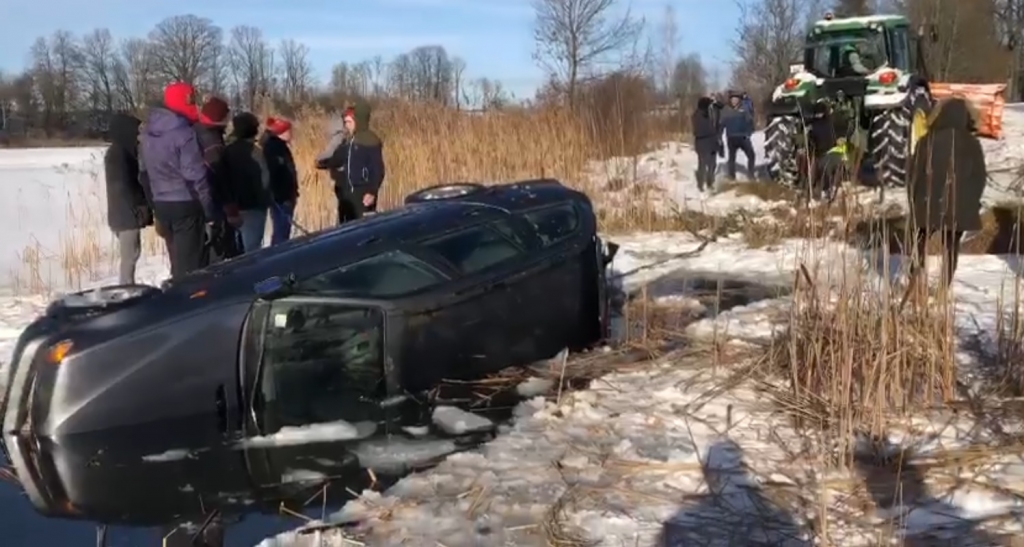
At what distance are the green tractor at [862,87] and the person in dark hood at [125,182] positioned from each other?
8.66 metres

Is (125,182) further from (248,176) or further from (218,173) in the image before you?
(248,176)

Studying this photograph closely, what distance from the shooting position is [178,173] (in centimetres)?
684

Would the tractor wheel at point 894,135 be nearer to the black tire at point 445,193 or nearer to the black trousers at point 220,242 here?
the black tire at point 445,193

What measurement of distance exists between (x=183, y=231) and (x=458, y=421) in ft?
9.49

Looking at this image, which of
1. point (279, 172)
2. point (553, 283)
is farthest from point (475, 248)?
point (279, 172)

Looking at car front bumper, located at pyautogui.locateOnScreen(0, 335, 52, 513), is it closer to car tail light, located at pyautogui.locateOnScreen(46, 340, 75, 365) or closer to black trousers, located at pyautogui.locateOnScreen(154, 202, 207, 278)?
car tail light, located at pyautogui.locateOnScreen(46, 340, 75, 365)

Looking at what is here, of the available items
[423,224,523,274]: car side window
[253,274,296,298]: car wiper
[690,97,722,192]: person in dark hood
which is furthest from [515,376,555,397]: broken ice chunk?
[690,97,722,192]: person in dark hood

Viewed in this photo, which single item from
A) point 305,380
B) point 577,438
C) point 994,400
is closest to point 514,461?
point 577,438

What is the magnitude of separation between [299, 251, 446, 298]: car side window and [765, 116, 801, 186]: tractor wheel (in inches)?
415

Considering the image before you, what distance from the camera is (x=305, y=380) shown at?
5.00m

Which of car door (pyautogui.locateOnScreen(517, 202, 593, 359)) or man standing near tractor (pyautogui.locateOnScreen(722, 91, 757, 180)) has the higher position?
man standing near tractor (pyautogui.locateOnScreen(722, 91, 757, 180))

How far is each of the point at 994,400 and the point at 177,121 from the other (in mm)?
4983

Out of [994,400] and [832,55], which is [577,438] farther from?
[832,55]

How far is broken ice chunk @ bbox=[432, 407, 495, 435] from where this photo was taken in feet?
16.5
